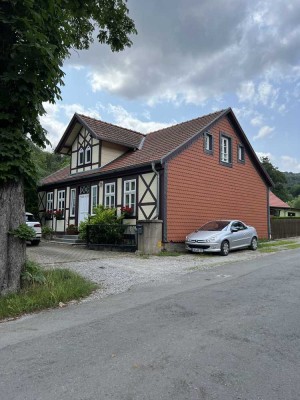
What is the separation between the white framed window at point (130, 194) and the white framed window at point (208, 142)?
449 centimetres

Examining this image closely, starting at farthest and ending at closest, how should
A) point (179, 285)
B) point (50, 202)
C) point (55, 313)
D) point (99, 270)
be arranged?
point (50, 202) < point (99, 270) < point (179, 285) < point (55, 313)

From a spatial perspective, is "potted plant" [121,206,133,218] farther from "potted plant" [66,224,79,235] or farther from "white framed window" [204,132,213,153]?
"white framed window" [204,132,213,153]

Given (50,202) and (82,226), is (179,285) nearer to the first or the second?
(82,226)

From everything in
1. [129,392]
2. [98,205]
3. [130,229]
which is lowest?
[129,392]

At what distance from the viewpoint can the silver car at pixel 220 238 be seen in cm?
1424

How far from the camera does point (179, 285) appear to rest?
8.14 metres

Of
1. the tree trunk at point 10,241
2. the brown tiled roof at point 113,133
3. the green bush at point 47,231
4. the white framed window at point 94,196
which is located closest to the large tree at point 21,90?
the tree trunk at point 10,241

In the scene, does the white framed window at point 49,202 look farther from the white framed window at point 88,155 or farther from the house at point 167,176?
the white framed window at point 88,155

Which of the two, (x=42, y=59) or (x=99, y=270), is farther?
(x=99, y=270)

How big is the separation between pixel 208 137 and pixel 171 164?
4.09 metres

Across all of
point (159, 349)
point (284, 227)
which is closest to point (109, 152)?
point (284, 227)

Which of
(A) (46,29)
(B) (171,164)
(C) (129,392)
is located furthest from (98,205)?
(C) (129,392)

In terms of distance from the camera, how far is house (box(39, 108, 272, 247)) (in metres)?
16.1

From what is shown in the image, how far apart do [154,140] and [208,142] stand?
328 centimetres
